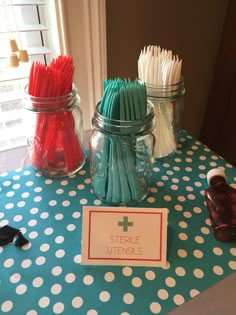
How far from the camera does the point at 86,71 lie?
792mm

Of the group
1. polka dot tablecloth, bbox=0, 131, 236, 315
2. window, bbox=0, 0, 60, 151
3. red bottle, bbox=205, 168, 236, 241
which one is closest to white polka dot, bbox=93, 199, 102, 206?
polka dot tablecloth, bbox=0, 131, 236, 315

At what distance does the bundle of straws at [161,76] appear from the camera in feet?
1.98

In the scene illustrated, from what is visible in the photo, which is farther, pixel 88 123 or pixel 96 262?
pixel 88 123

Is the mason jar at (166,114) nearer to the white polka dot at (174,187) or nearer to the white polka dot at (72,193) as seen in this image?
the white polka dot at (174,187)

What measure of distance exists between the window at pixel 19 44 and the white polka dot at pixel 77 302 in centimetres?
52

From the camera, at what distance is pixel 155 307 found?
1.36 feet

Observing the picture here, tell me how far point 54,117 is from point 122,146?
167 millimetres

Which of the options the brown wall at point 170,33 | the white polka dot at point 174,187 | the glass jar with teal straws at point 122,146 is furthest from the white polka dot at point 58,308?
the brown wall at point 170,33

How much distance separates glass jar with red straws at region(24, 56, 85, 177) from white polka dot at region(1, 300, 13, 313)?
29 cm

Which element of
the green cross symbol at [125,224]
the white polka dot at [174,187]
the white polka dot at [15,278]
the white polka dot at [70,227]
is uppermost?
the green cross symbol at [125,224]

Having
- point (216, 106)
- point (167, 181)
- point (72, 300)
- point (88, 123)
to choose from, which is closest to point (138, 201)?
point (167, 181)

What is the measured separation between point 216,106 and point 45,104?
2.57ft

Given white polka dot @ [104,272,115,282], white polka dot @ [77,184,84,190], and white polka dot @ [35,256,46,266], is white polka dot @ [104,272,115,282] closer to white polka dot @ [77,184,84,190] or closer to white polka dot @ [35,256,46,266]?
white polka dot @ [35,256,46,266]

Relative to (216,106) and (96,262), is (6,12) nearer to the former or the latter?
(96,262)
